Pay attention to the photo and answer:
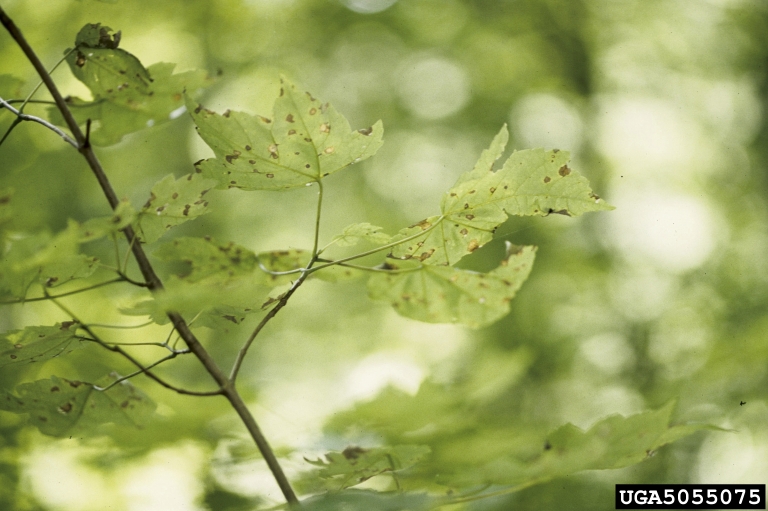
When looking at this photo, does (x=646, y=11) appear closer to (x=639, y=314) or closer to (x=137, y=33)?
(x=639, y=314)

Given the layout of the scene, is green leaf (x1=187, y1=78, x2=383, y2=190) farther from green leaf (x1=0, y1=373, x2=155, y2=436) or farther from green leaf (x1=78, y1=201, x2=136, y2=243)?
green leaf (x1=0, y1=373, x2=155, y2=436)

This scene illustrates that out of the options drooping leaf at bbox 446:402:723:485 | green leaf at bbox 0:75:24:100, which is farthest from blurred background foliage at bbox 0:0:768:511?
drooping leaf at bbox 446:402:723:485

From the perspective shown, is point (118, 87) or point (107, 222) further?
point (118, 87)

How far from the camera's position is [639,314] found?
2.56 m

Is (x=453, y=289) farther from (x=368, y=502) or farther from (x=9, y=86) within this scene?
(x=9, y=86)

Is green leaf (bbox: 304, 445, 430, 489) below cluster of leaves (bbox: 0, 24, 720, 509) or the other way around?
below

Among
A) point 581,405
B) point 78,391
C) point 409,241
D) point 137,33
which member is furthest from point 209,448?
point 137,33

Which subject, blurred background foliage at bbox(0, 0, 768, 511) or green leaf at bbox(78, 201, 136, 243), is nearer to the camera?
green leaf at bbox(78, 201, 136, 243)

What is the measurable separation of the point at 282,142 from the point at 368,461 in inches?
9.5

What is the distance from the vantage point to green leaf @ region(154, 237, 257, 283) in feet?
1.48

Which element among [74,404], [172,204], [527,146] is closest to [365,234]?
[172,204]

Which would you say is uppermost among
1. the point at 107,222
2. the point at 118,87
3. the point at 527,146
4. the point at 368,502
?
the point at 527,146

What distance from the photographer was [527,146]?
2748mm

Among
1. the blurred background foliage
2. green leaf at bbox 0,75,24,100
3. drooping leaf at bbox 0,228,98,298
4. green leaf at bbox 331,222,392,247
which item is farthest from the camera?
the blurred background foliage
